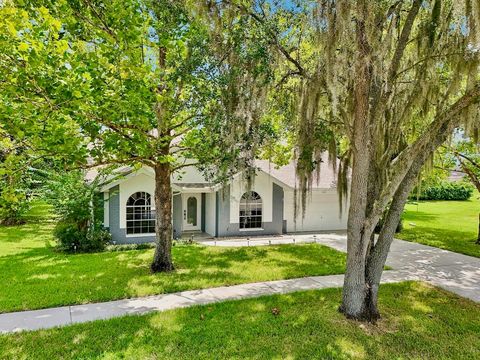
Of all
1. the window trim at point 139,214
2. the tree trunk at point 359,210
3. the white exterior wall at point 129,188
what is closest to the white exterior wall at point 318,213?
the window trim at point 139,214

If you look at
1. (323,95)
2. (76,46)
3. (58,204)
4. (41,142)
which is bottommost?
(58,204)

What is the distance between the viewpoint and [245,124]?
21.4ft

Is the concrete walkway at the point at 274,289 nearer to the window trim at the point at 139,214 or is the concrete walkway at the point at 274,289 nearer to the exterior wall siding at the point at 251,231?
the exterior wall siding at the point at 251,231

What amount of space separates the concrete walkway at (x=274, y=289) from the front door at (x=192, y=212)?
6.84 meters

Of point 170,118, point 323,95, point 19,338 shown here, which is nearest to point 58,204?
point 170,118

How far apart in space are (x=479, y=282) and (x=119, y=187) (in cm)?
1197

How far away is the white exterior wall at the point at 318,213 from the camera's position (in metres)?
16.3

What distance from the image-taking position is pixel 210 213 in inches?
598

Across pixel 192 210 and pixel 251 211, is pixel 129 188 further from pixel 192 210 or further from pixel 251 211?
pixel 251 211

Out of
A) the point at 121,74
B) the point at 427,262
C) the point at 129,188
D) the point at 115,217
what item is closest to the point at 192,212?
the point at 129,188

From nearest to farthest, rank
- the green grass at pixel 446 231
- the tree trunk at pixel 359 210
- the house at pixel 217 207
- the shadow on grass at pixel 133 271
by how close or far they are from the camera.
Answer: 1. the tree trunk at pixel 359 210
2. the shadow on grass at pixel 133 271
3. the house at pixel 217 207
4. the green grass at pixel 446 231

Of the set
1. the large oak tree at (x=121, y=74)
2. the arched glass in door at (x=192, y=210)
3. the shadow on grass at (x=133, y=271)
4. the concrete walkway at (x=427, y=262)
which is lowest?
the concrete walkway at (x=427, y=262)

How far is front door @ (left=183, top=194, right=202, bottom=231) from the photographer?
1576 cm

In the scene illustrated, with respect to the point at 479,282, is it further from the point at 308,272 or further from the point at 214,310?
the point at 214,310
